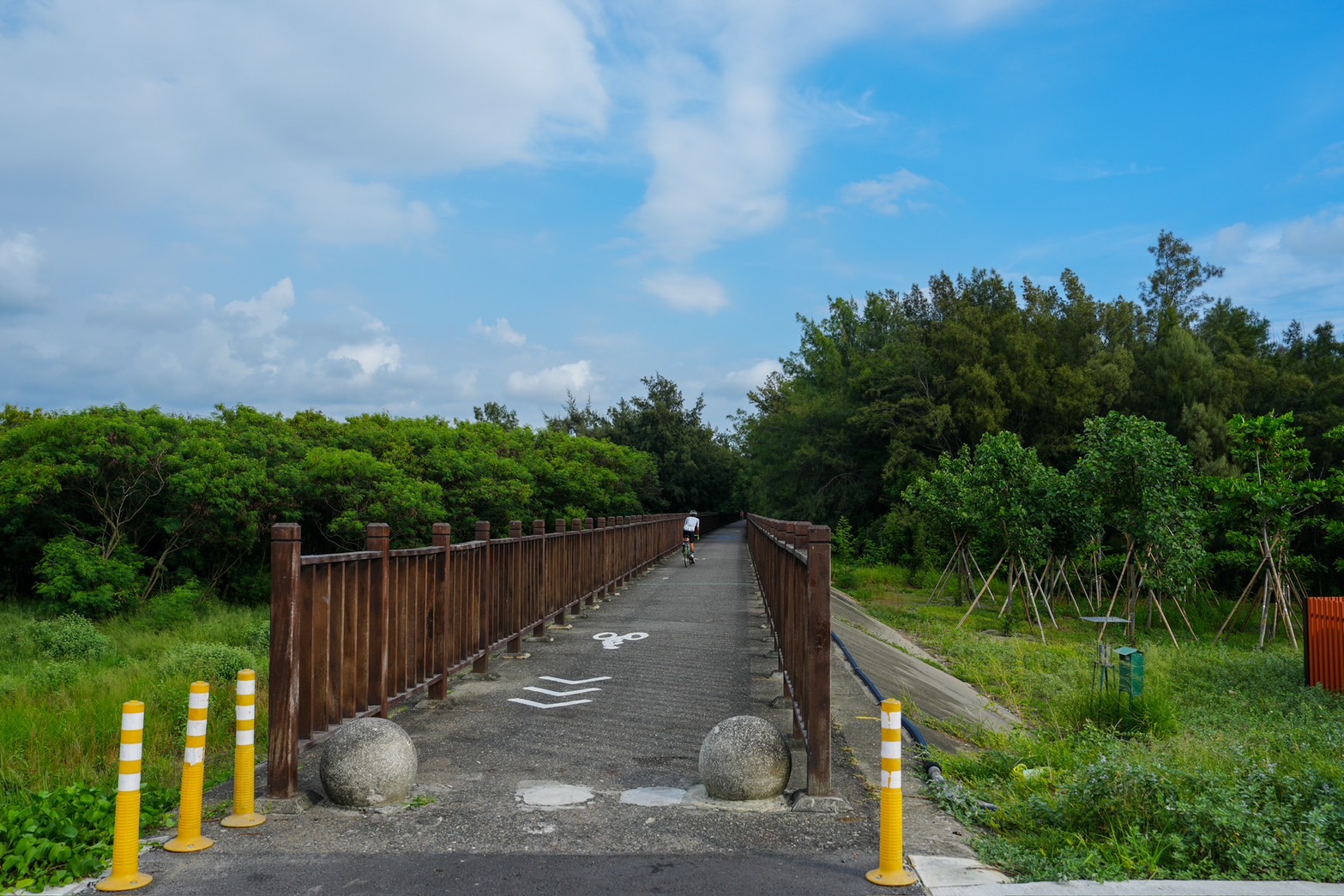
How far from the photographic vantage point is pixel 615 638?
1348cm

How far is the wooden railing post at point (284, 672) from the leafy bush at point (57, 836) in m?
0.66

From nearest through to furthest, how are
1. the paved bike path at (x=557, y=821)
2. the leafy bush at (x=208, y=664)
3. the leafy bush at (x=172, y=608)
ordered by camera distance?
the paved bike path at (x=557, y=821) → the leafy bush at (x=208, y=664) → the leafy bush at (x=172, y=608)

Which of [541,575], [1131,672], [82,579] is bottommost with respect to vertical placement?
Result: [1131,672]

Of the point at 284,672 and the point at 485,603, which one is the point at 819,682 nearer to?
the point at 284,672

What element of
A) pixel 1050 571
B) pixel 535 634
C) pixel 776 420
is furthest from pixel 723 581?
pixel 776 420

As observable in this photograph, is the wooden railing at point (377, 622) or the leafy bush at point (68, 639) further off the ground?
the wooden railing at point (377, 622)

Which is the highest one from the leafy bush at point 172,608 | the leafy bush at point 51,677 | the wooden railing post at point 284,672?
the wooden railing post at point 284,672

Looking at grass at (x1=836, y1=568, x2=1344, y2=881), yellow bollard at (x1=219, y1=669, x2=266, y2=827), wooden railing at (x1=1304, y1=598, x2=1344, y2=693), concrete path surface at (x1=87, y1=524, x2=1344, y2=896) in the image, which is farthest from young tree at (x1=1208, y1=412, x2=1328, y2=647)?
yellow bollard at (x1=219, y1=669, x2=266, y2=827)

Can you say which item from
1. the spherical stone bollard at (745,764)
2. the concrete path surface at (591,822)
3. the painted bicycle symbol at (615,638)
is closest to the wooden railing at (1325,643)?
the concrete path surface at (591,822)

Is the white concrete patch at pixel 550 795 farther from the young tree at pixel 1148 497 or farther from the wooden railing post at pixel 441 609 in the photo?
the young tree at pixel 1148 497

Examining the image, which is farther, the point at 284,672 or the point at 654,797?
the point at 654,797

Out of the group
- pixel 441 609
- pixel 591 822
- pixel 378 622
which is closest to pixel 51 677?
pixel 441 609

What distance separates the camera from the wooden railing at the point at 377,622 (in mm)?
5812

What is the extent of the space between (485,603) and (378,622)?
9.90 ft
